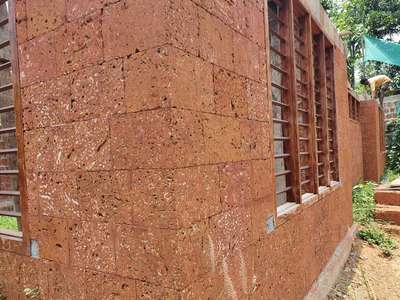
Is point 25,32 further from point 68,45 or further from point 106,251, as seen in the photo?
point 106,251

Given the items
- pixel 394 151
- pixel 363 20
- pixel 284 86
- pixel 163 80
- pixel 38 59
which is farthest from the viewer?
pixel 363 20

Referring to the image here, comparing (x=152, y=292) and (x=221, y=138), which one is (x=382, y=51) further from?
(x=152, y=292)

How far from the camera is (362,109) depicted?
34.6ft

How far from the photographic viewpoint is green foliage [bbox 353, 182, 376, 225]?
672 centimetres

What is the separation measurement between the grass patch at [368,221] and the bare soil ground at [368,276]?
148 millimetres

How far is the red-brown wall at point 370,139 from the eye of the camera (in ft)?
34.2

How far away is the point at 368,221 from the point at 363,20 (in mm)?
9943

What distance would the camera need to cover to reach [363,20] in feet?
44.5

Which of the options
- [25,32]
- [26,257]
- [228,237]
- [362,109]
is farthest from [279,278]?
[362,109]

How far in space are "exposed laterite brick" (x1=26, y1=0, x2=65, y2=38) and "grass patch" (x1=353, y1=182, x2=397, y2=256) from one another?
5685 mm

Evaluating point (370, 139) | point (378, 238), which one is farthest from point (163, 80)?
point (370, 139)

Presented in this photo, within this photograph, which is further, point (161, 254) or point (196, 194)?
point (196, 194)

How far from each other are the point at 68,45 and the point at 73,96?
1.03 feet

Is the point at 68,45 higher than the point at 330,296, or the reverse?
the point at 68,45
